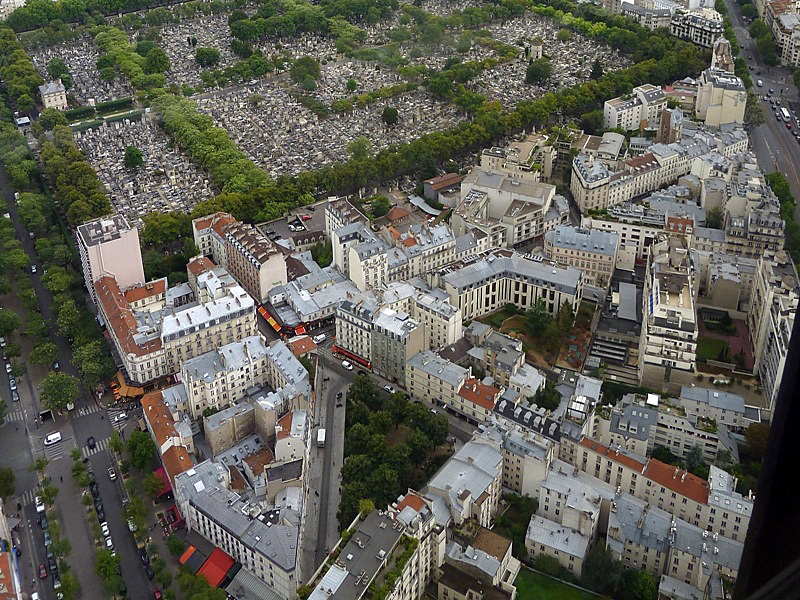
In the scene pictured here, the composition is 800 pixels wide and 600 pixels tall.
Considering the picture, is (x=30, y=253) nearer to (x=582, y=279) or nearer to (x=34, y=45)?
(x=582, y=279)

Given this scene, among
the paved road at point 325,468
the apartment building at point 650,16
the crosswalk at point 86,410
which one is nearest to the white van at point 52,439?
the crosswalk at point 86,410

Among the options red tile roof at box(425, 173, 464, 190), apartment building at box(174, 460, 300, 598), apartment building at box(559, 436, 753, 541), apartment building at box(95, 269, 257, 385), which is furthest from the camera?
red tile roof at box(425, 173, 464, 190)

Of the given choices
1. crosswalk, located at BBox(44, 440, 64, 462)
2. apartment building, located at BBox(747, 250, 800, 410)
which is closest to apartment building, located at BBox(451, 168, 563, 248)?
apartment building, located at BBox(747, 250, 800, 410)

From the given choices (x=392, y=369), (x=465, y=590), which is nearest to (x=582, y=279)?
(x=392, y=369)

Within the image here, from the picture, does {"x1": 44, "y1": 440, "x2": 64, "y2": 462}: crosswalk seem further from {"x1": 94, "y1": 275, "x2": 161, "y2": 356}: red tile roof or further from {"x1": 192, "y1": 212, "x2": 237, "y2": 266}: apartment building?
{"x1": 192, "y1": 212, "x2": 237, "y2": 266}: apartment building

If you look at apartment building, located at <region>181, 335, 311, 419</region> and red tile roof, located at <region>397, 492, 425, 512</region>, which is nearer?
red tile roof, located at <region>397, 492, 425, 512</region>

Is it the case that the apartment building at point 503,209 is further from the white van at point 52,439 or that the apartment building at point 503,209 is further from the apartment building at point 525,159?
the white van at point 52,439

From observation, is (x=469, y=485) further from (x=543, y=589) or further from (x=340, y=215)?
(x=340, y=215)

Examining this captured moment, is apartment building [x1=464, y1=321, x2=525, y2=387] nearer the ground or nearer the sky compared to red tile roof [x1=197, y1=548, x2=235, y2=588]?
nearer the sky
